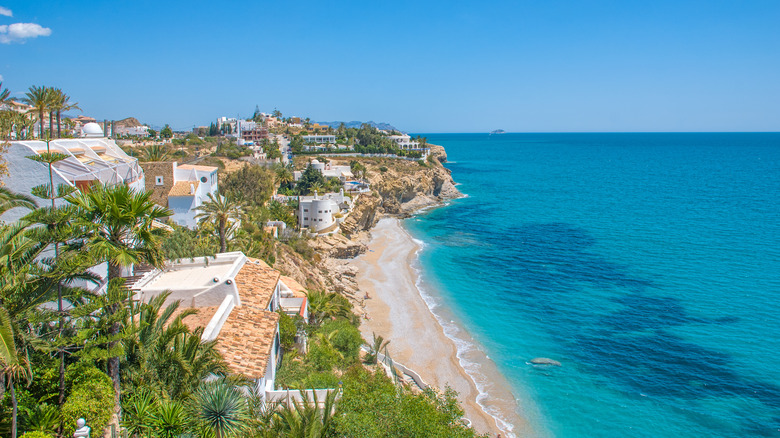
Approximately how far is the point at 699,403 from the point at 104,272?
28.3m

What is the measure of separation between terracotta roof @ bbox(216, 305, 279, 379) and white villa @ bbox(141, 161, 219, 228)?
56.2ft

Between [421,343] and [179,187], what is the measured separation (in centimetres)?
1930

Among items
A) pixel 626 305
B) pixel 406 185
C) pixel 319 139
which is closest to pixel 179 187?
pixel 626 305

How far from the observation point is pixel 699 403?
24812mm

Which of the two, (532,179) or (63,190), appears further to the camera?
(532,179)

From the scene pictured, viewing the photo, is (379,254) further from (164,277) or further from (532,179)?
(532,179)

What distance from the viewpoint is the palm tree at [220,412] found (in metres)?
9.88

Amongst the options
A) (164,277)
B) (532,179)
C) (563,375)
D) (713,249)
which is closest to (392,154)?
(532,179)

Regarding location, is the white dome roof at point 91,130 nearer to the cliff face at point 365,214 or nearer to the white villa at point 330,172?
the cliff face at point 365,214

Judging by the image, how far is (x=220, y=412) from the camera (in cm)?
990

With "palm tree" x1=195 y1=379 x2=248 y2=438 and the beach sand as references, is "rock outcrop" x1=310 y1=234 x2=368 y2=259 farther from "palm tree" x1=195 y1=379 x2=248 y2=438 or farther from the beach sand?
"palm tree" x1=195 y1=379 x2=248 y2=438

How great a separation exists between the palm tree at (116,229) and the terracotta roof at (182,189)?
23.0 meters

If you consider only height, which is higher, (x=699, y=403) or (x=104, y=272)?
(x=104, y=272)

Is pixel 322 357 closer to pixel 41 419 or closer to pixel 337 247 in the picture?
pixel 41 419
